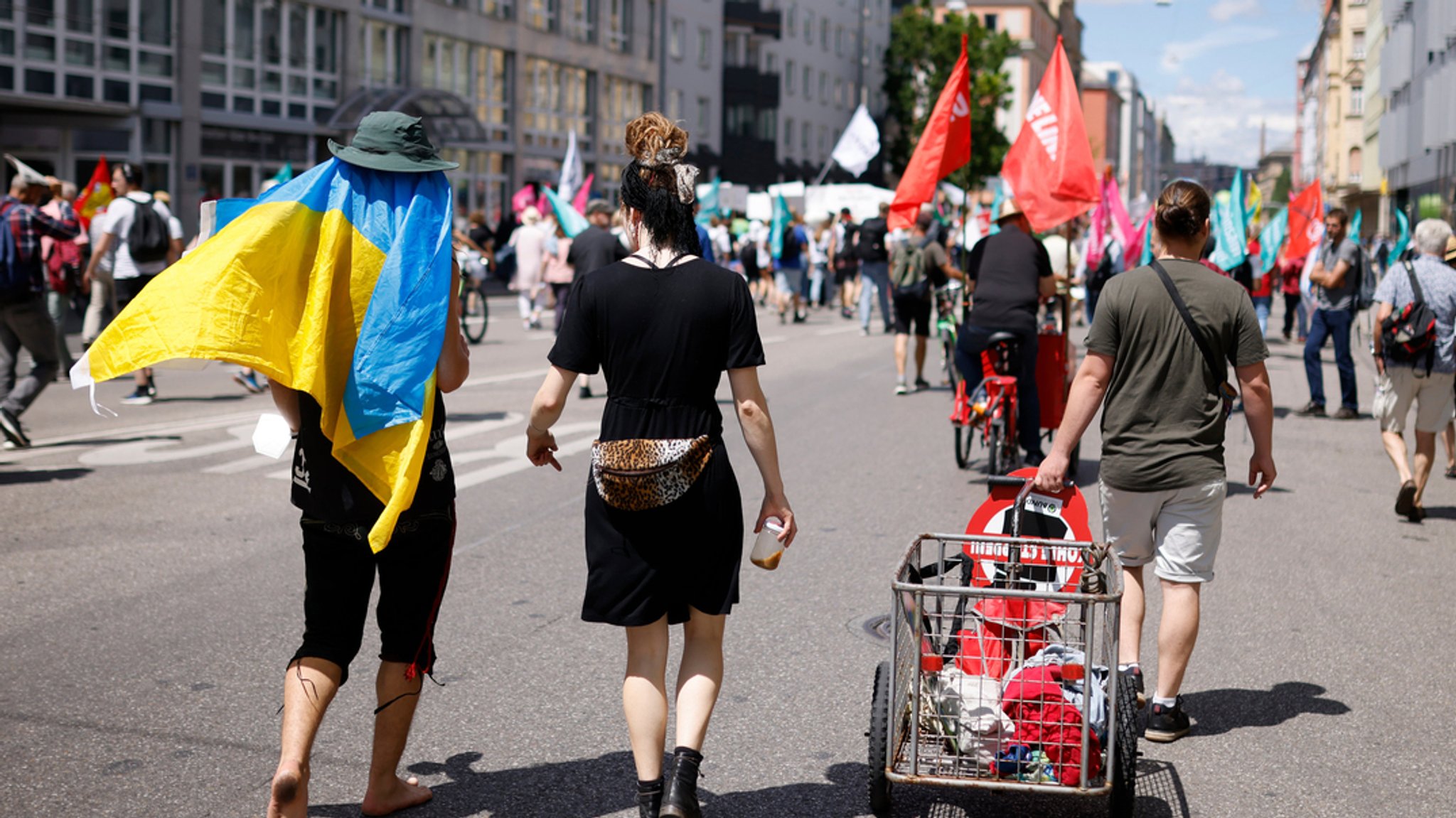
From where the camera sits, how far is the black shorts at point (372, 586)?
3.87 m

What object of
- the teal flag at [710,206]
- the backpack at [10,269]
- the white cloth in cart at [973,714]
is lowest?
the white cloth in cart at [973,714]

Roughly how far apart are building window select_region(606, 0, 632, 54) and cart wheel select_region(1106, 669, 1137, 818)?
49.8m

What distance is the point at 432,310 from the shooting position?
371 cm

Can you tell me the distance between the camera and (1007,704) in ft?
13.1

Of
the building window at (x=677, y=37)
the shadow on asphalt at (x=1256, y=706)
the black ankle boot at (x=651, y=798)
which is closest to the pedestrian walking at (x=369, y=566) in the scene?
the black ankle boot at (x=651, y=798)

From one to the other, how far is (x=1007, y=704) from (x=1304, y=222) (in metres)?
19.7

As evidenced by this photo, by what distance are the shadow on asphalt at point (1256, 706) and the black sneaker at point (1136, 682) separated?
199 mm

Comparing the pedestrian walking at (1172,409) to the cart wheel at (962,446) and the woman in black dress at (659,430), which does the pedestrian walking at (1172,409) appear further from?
the cart wheel at (962,446)

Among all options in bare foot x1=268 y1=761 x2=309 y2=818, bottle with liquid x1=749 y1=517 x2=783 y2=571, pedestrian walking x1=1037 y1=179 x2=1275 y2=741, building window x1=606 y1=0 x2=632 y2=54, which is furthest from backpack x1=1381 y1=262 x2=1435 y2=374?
building window x1=606 y1=0 x2=632 y2=54

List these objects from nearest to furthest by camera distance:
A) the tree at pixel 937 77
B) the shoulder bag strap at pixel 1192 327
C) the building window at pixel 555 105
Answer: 1. the shoulder bag strap at pixel 1192 327
2. the building window at pixel 555 105
3. the tree at pixel 937 77

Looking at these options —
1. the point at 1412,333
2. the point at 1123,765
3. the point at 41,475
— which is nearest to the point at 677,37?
the point at 41,475

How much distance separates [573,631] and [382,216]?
2660 millimetres

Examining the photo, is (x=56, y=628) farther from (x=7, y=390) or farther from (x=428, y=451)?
(x=7, y=390)

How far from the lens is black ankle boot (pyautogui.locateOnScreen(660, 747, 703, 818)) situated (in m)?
3.76
